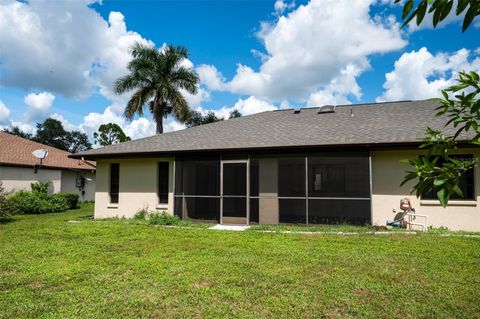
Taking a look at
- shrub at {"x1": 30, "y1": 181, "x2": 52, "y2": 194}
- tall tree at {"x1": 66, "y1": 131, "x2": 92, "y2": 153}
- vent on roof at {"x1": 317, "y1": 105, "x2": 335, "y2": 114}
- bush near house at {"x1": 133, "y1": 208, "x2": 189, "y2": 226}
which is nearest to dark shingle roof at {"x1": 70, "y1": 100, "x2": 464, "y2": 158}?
vent on roof at {"x1": 317, "y1": 105, "x2": 335, "y2": 114}

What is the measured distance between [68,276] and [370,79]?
17066 mm

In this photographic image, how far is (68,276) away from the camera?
5664 mm

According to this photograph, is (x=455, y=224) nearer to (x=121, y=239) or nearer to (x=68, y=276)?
(x=121, y=239)

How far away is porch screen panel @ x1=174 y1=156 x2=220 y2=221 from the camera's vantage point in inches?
525

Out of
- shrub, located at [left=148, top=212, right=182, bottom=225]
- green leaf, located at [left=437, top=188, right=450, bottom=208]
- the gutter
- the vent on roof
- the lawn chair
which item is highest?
the vent on roof

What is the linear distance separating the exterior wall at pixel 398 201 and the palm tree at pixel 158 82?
16.6 meters

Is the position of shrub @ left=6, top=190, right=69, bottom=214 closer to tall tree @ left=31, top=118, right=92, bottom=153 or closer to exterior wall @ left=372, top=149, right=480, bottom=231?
exterior wall @ left=372, top=149, right=480, bottom=231

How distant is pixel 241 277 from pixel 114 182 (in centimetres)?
1092

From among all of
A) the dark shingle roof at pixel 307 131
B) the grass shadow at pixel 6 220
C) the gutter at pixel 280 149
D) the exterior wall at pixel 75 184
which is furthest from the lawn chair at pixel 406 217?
the exterior wall at pixel 75 184

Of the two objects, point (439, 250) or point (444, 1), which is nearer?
point (444, 1)

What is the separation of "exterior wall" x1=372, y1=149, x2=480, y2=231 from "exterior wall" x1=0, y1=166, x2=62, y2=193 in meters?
18.5

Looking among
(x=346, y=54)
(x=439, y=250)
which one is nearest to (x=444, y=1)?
(x=439, y=250)

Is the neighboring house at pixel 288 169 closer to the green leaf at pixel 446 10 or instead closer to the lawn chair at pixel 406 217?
the lawn chair at pixel 406 217

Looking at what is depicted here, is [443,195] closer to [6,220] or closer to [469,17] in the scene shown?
[469,17]
